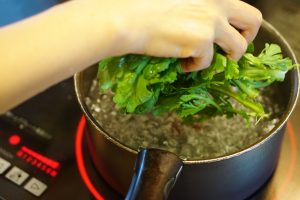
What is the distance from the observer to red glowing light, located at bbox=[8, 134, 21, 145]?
2.54 ft

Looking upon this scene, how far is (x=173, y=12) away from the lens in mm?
502

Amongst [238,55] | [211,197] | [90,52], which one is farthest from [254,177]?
[90,52]

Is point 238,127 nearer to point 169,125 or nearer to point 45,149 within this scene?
point 169,125

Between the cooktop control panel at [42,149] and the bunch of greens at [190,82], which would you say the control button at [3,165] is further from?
the bunch of greens at [190,82]

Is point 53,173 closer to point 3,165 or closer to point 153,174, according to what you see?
point 3,165

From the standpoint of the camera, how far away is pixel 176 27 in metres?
0.50

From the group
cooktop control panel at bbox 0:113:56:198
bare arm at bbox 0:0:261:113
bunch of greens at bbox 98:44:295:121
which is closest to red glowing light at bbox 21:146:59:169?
cooktop control panel at bbox 0:113:56:198

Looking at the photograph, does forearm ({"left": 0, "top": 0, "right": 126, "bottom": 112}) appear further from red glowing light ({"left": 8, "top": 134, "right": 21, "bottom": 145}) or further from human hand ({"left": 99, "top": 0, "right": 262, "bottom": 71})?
red glowing light ({"left": 8, "top": 134, "right": 21, "bottom": 145})

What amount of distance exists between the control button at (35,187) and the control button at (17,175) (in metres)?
0.01

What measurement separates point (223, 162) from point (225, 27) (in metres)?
0.16

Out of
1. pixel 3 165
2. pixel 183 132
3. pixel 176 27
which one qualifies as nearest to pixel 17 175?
pixel 3 165

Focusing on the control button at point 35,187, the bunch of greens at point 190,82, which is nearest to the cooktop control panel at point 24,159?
the control button at point 35,187

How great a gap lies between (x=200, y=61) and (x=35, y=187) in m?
0.32

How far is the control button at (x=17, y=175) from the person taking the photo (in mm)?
723
